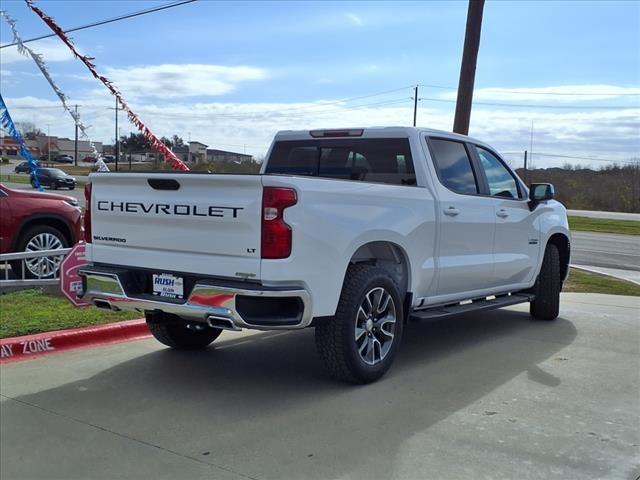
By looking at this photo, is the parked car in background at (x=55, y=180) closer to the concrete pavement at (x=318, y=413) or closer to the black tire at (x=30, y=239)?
the black tire at (x=30, y=239)

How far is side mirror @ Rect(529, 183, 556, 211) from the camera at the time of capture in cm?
714

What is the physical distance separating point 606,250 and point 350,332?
1514cm

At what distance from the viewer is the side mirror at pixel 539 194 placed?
281 inches

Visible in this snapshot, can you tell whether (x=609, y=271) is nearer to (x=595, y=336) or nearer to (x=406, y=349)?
(x=595, y=336)

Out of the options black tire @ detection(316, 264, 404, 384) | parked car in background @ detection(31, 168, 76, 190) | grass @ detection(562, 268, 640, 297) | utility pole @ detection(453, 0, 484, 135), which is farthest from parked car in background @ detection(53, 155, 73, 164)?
black tire @ detection(316, 264, 404, 384)

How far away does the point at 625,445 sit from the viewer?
13.1 feet

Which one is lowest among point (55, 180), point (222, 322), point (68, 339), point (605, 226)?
point (55, 180)

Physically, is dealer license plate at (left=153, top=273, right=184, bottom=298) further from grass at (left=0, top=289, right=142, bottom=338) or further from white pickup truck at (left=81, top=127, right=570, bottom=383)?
grass at (left=0, top=289, right=142, bottom=338)

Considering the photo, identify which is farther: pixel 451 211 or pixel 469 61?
pixel 469 61

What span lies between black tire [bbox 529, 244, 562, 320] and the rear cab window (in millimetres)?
2586

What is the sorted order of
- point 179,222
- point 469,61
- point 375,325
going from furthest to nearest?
point 469,61 → point 375,325 → point 179,222

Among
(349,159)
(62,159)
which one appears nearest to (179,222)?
(349,159)

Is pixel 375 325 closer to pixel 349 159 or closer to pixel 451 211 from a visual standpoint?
pixel 451 211

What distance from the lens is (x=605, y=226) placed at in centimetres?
2730
